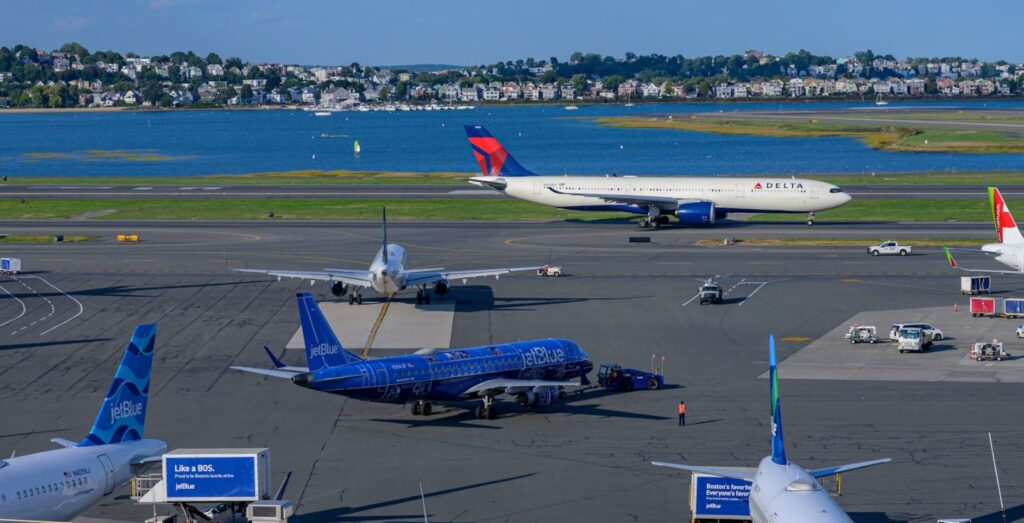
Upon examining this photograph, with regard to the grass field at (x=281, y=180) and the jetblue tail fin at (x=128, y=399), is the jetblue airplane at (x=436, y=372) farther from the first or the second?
the grass field at (x=281, y=180)

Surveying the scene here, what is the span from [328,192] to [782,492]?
12399cm

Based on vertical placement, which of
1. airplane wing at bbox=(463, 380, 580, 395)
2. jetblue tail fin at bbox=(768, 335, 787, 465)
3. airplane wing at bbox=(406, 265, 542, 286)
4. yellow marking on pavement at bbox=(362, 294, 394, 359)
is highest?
jetblue tail fin at bbox=(768, 335, 787, 465)

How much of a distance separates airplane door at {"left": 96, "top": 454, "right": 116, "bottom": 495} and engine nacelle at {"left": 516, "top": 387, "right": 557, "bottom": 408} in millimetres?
22731

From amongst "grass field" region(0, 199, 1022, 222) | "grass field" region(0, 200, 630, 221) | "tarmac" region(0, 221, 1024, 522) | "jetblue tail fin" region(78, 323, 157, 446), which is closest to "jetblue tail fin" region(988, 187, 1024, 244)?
"tarmac" region(0, 221, 1024, 522)

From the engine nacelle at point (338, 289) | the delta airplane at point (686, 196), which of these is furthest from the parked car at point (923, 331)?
the delta airplane at point (686, 196)

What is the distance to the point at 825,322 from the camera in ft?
250

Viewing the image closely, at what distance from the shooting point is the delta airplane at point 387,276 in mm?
76625

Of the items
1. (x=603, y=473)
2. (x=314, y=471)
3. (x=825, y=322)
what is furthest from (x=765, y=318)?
(x=314, y=471)

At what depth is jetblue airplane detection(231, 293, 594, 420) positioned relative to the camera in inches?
1991

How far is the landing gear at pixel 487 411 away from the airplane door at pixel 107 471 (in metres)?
20.5

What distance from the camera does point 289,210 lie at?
134m

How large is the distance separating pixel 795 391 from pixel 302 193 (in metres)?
102

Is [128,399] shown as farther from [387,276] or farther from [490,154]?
[490,154]

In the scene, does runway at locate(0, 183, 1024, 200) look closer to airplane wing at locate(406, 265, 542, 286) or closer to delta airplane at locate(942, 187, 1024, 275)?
delta airplane at locate(942, 187, 1024, 275)
